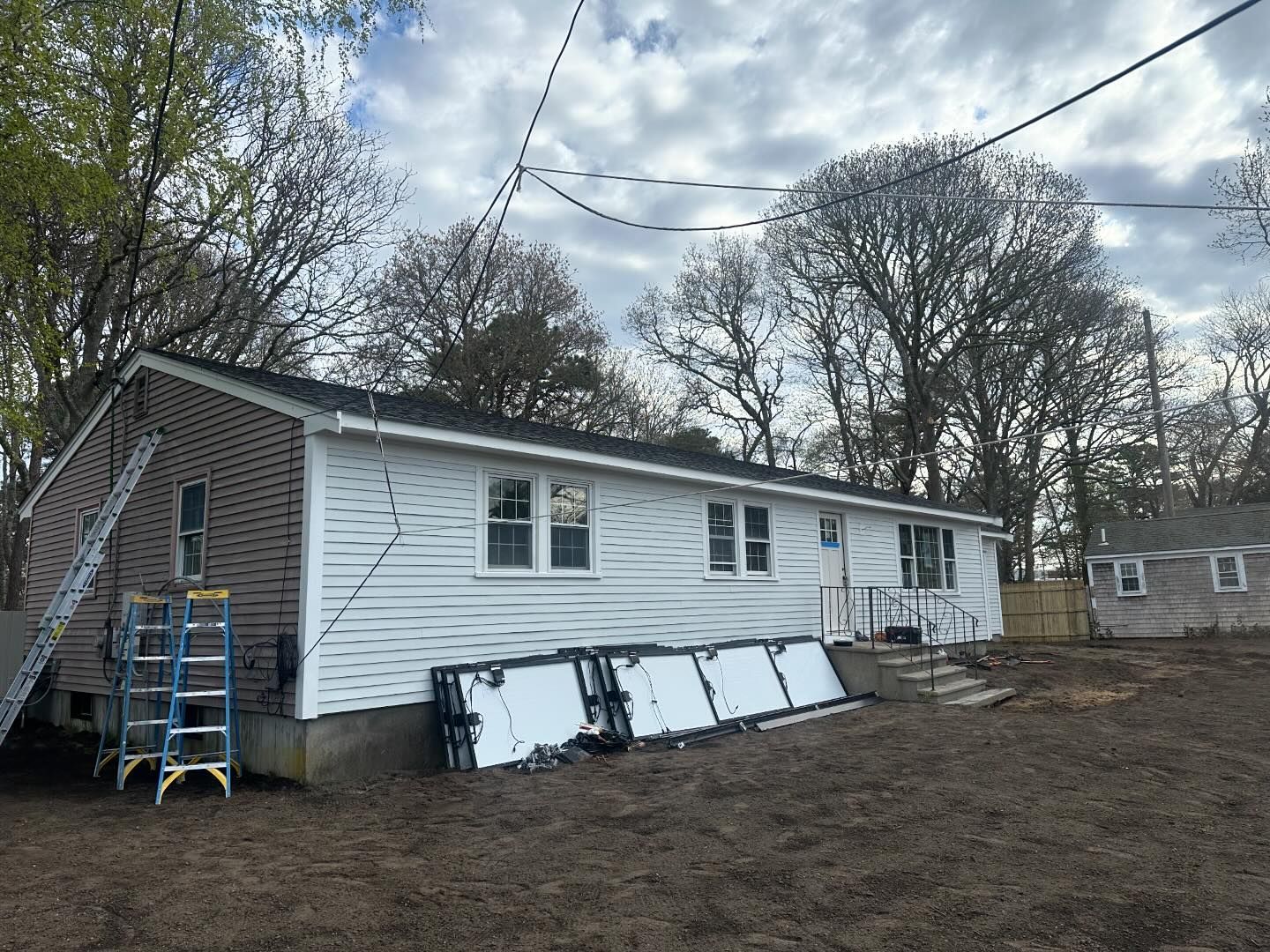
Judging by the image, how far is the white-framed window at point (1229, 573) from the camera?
22266mm

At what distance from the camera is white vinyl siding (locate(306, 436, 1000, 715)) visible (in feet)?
26.0

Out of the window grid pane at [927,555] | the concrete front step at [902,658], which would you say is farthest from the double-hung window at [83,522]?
the window grid pane at [927,555]

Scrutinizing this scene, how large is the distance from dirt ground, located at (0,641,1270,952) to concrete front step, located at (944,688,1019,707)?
2.55 meters

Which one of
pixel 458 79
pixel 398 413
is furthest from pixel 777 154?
pixel 398 413

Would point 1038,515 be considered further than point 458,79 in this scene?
Yes

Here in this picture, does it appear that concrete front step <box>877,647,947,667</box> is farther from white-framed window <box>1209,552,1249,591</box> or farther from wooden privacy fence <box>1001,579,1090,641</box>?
white-framed window <box>1209,552,1249,591</box>

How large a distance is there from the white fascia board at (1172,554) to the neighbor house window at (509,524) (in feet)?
70.0

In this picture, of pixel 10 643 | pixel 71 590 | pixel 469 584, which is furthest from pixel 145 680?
pixel 10 643

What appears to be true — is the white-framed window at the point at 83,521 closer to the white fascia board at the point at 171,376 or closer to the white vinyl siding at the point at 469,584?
the white fascia board at the point at 171,376

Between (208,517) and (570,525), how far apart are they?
13.2 feet

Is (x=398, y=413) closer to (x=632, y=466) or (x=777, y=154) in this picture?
(x=632, y=466)

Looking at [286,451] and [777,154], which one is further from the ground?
[777,154]

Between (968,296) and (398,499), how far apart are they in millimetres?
20984

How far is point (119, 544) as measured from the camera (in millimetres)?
10750
